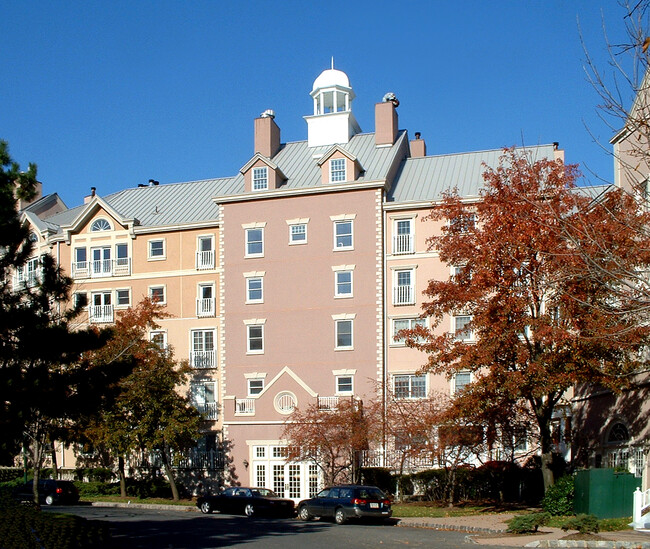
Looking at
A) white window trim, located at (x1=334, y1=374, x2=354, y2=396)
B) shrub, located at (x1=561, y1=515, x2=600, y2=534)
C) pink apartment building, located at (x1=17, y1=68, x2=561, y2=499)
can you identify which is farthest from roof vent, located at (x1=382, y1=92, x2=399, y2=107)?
shrub, located at (x1=561, y1=515, x2=600, y2=534)

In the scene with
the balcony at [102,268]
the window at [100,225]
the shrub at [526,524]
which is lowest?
the shrub at [526,524]

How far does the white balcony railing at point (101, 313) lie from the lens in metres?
53.9

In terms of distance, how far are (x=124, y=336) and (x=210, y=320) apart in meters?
7.26

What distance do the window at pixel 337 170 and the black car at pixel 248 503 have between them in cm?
1904

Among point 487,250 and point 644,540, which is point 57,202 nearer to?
point 487,250

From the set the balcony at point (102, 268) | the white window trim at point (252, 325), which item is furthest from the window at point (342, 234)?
the balcony at point (102, 268)

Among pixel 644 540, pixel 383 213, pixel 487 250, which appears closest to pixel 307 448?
pixel 383 213

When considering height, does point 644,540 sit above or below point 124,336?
below

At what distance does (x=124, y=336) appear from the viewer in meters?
46.1

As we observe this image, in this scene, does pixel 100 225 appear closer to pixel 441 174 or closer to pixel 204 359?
pixel 204 359

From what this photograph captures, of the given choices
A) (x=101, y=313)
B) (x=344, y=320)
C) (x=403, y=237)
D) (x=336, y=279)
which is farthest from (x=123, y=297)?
(x=403, y=237)

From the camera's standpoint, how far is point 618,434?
3344 centimetres

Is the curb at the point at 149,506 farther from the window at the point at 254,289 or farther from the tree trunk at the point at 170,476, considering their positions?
the window at the point at 254,289

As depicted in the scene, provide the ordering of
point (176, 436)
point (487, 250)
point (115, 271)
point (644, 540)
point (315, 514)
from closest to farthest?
point (644, 540)
point (487, 250)
point (315, 514)
point (176, 436)
point (115, 271)
